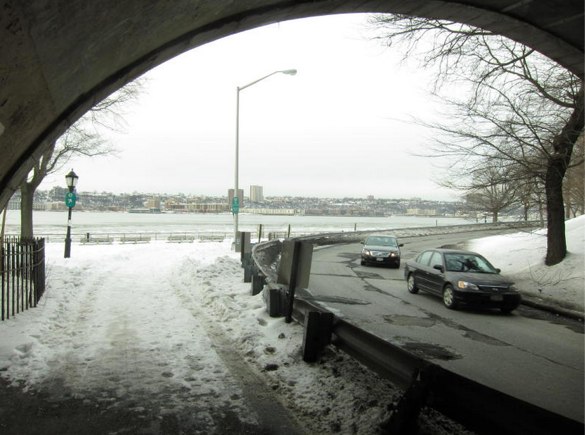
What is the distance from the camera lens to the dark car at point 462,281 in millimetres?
12180

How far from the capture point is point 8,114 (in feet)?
13.0

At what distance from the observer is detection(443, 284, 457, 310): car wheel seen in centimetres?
1256

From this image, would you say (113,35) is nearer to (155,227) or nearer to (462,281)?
(462,281)

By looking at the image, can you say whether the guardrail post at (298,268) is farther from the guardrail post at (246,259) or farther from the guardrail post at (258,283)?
the guardrail post at (246,259)

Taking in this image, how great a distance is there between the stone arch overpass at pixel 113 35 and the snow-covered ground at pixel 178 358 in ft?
7.84

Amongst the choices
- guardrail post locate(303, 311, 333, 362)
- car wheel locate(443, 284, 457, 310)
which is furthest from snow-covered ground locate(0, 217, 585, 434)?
car wheel locate(443, 284, 457, 310)

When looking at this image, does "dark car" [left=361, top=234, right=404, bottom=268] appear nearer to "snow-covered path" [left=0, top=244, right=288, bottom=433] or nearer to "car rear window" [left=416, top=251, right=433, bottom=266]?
"car rear window" [left=416, top=251, right=433, bottom=266]

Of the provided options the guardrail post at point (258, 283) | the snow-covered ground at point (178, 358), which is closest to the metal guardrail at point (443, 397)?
the snow-covered ground at point (178, 358)

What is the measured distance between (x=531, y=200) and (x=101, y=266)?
616 inches

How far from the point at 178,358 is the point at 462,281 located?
27.2ft

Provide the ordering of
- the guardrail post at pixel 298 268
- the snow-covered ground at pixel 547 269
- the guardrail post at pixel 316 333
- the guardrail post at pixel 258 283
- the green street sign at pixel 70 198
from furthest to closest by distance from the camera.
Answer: the green street sign at pixel 70 198 → the snow-covered ground at pixel 547 269 → the guardrail post at pixel 258 283 → the guardrail post at pixel 298 268 → the guardrail post at pixel 316 333

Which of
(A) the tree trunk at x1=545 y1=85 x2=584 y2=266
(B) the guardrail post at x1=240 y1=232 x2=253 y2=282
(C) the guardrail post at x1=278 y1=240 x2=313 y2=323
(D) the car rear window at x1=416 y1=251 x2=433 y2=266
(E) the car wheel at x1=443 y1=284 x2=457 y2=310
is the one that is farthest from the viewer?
(D) the car rear window at x1=416 y1=251 x2=433 y2=266

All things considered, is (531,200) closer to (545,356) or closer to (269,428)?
(545,356)

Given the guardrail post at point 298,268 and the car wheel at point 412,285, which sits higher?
the guardrail post at point 298,268
